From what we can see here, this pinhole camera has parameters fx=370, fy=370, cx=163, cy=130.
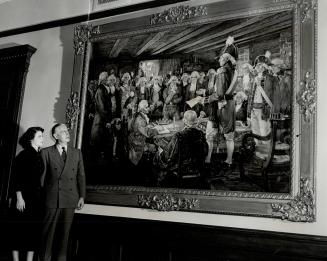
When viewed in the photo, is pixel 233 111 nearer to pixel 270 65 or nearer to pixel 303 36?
pixel 270 65

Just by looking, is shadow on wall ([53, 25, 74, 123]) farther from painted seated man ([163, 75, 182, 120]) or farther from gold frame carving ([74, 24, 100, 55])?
painted seated man ([163, 75, 182, 120])

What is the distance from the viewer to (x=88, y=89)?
11.1ft

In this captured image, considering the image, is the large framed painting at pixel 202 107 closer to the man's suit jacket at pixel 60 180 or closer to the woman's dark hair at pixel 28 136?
the man's suit jacket at pixel 60 180

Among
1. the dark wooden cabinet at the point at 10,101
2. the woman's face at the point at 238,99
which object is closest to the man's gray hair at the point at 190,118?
the woman's face at the point at 238,99

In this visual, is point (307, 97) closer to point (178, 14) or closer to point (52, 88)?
point (178, 14)

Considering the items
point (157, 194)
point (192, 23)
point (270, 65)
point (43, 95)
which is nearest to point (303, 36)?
point (270, 65)

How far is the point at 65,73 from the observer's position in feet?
11.8

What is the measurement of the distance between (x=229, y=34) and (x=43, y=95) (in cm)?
193

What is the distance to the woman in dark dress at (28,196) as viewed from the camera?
3.01m

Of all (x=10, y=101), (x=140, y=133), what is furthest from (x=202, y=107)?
(x=10, y=101)

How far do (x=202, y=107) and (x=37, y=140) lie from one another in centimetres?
169

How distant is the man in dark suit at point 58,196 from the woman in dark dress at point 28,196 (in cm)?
12

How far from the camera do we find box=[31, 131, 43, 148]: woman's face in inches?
137

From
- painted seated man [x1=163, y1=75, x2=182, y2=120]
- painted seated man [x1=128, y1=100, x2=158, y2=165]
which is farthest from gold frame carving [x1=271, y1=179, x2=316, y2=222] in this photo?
painted seated man [x1=128, y1=100, x2=158, y2=165]
